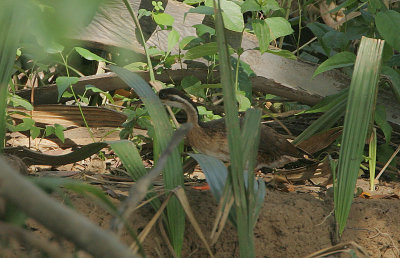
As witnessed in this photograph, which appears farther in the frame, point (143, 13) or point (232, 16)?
point (143, 13)

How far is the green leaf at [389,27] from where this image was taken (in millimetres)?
3818

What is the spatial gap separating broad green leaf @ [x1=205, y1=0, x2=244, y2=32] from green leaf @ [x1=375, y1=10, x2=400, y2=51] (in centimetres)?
96

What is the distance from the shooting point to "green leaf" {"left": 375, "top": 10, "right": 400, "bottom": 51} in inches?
150

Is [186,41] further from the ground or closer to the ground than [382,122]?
further from the ground

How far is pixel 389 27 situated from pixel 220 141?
1272mm

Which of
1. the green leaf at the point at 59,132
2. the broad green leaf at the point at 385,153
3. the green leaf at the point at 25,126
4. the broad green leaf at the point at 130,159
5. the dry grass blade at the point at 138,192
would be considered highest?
the dry grass blade at the point at 138,192

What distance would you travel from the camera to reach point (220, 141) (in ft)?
13.6

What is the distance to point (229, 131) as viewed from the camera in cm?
224

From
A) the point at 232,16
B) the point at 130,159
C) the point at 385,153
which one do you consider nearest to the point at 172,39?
the point at 232,16

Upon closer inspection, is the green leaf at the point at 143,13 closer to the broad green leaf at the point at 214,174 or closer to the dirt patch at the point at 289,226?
the dirt patch at the point at 289,226

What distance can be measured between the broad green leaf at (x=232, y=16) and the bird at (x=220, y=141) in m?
0.61

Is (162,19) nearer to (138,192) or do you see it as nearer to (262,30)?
(262,30)

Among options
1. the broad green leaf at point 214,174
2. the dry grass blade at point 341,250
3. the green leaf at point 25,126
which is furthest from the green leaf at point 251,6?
the dry grass blade at point 341,250

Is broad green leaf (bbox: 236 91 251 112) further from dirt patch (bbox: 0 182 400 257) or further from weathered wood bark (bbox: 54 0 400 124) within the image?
dirt patch (bbox: 0 182 400 257)
